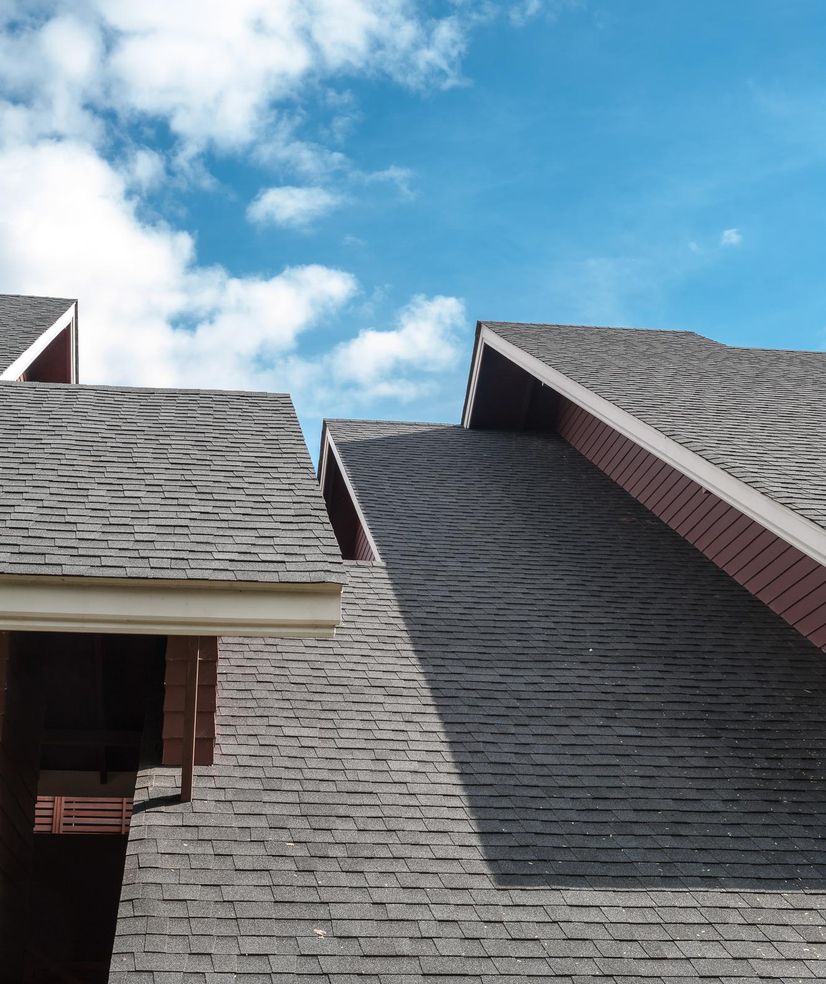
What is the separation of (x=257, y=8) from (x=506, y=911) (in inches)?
323

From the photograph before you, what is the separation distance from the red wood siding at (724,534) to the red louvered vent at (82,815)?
6.34 meters

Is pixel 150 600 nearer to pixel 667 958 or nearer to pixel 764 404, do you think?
pixel 667 958

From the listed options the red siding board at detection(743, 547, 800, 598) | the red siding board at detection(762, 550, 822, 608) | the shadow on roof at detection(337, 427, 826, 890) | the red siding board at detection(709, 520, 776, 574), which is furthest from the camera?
the red siding board at detection(709, 520, 776, 574)

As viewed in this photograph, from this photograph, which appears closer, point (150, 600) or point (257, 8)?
point (150, 600)

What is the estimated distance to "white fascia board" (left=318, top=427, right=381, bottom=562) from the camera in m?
7.82

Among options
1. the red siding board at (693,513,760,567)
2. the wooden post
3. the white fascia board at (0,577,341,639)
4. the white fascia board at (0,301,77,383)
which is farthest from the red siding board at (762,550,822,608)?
the white fascia board at (0,301,77,383)

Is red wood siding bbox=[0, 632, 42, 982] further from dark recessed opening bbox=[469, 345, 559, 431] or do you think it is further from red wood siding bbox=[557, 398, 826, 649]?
dark recessed opening bbox=[469, 345, 559, 431]

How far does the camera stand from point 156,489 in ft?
15.9

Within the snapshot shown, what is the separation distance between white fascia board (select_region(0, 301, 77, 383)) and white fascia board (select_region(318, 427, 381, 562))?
10.1 ft

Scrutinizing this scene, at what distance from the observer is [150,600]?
4023 millimetres

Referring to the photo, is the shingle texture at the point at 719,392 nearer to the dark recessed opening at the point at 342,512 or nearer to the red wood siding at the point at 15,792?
the dark recessed opening at the point at 342,512

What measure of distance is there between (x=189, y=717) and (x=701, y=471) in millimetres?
4131

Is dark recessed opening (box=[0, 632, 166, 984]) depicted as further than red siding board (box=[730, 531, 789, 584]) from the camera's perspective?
No

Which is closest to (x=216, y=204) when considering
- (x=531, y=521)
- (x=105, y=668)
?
(x=531, y=521)
